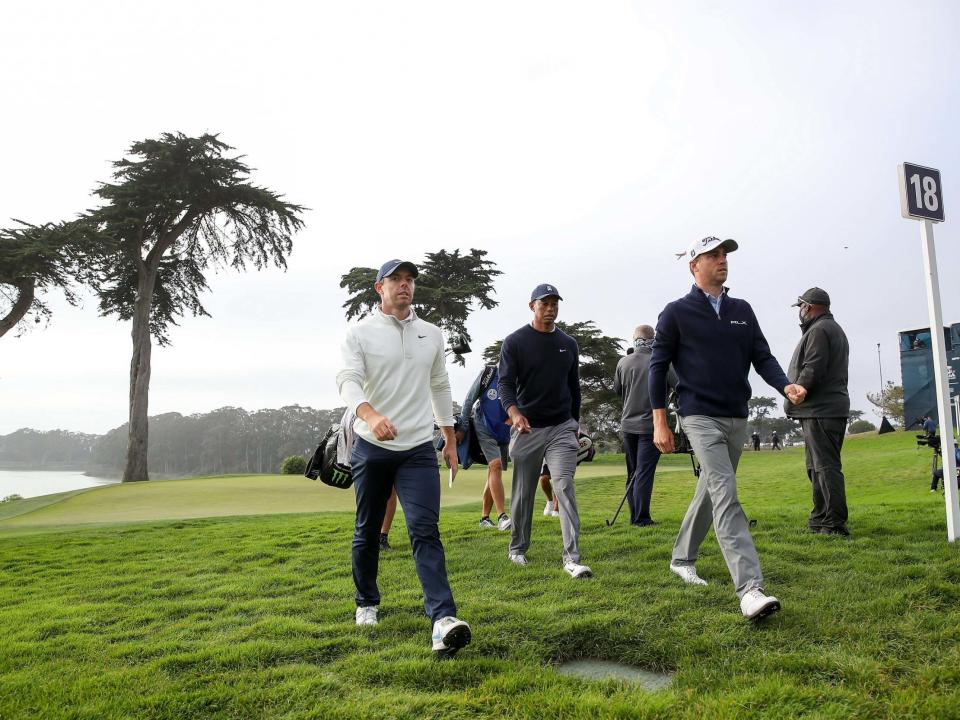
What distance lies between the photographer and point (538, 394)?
239 inches


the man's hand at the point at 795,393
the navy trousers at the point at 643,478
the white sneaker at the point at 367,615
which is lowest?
the white sneaker at the point at 367,615

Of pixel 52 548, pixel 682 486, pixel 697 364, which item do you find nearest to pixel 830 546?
pixel 697 364

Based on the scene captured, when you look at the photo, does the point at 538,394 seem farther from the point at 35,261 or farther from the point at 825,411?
the point at 35,261

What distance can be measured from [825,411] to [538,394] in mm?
2764

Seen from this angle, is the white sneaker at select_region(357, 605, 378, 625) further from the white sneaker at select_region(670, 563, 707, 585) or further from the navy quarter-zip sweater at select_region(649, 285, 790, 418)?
the navy quarter-zip sweater at select_region(649, 285, 790, 418)

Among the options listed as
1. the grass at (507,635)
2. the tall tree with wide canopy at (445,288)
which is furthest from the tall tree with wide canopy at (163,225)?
the grass at (507,635)

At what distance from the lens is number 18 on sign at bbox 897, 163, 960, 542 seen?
6.57 metres

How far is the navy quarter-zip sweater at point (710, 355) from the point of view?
479 centimetres

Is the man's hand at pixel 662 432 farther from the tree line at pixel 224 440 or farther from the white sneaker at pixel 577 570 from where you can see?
the tree line at pixel 224 440

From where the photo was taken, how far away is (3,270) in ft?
68.4

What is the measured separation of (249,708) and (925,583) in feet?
13.3

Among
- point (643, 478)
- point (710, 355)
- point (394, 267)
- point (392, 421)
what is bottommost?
point (643, 478)

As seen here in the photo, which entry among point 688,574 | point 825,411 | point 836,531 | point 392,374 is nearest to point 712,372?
point 688,574

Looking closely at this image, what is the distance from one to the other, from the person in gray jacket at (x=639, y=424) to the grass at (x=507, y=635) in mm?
555
